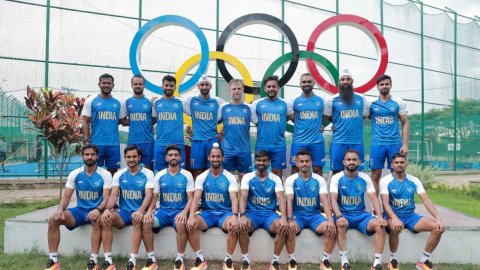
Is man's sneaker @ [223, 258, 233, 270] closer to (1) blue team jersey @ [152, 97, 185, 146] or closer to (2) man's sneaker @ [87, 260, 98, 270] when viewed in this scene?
(2) man's sneaker @ [87, 260, 98, 270]

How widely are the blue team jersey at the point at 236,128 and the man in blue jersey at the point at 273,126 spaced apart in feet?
0.63

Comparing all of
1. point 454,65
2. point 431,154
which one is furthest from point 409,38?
point 431,154

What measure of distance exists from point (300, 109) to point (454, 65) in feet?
52.3

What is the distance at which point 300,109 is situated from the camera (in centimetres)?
570

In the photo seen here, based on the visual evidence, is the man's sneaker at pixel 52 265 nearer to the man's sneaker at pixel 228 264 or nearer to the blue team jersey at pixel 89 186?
the blue team jersey at pixel 89 186


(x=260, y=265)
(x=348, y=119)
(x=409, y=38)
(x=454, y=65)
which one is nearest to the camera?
(x=260, y=265)

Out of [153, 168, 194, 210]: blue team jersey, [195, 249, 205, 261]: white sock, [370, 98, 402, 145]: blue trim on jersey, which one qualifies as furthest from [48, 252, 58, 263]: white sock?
[370, 98, 402, 145]: blue trim on jersey

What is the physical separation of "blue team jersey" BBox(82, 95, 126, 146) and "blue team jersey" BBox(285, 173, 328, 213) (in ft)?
8.84

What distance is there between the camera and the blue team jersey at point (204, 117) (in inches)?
225

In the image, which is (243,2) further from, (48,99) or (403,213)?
(403,213)

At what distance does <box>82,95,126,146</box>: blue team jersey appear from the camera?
18.5 ft

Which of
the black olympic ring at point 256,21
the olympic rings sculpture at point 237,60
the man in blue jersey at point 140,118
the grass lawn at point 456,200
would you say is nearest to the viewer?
the man in blue jersey at point 140,118

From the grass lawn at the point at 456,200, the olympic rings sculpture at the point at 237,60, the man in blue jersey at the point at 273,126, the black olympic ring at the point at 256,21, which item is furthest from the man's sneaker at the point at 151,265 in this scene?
the grass lawn at the point at 456,200

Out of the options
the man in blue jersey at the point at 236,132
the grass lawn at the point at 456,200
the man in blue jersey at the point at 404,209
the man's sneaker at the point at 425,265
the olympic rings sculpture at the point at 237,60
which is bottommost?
the man's sneaker at the point at 425,265
